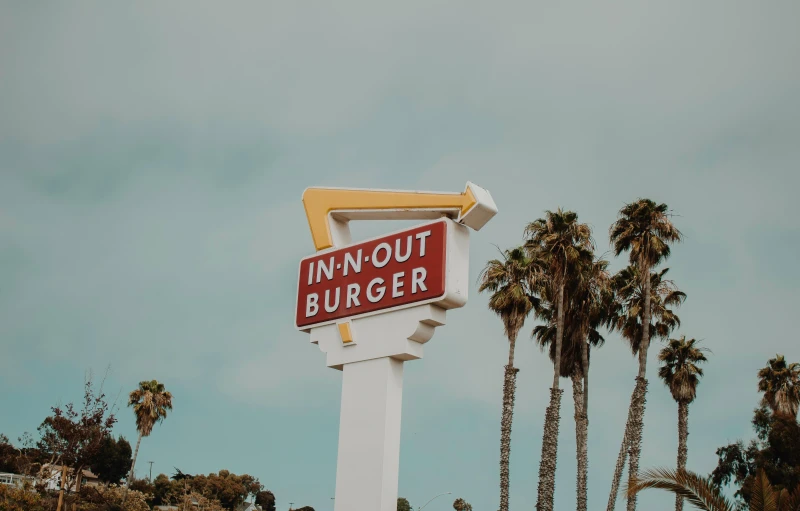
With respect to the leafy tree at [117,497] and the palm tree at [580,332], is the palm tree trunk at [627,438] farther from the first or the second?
the leafy tree at [117,497]

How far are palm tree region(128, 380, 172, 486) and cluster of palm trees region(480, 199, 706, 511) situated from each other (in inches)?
1069

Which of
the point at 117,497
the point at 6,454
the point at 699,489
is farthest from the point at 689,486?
the point at 6,454

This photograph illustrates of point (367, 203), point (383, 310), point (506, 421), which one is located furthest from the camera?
point (506, 421)

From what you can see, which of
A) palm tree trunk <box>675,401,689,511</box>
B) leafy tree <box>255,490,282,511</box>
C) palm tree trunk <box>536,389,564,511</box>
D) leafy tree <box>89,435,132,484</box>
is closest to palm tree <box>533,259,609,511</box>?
palm tree trunk <box>536,389,564,511</box>

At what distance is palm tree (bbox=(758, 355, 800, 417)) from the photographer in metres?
46.3

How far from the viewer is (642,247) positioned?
39.1 m

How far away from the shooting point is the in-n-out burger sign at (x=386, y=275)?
1434 centimetres

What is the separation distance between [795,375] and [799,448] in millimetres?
13109

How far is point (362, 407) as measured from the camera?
1471 cm

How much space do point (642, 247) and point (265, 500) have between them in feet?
233

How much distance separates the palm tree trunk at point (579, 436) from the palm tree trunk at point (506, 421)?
15.8ft

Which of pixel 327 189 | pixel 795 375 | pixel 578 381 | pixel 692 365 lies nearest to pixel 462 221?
pixel 327 189

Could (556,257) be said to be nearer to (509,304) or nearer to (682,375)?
(509,304)

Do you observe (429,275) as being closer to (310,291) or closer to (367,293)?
(367,293)
